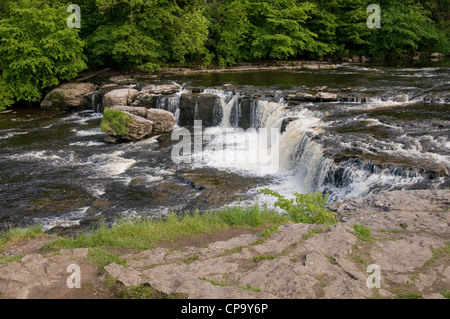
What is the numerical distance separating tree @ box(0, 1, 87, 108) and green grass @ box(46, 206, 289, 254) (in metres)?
16.6

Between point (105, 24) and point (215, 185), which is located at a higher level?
point (105, 24)

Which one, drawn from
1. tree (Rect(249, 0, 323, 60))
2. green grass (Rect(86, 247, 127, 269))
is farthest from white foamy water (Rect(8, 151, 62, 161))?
tree (Rect(249, 0, 323, 60))

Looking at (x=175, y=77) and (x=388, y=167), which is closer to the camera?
(x=388, y=167)

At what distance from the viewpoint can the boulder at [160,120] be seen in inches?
634

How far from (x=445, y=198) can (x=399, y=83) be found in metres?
13.0

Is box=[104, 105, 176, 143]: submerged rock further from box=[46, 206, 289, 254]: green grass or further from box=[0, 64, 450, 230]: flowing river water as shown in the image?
box=[46, 206, 289, 254]: green grass

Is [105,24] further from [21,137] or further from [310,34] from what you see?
[310,34]

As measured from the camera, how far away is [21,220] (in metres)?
9.09

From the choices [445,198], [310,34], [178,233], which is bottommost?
[178,233]

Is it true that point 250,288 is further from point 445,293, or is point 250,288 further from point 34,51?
point 34,51

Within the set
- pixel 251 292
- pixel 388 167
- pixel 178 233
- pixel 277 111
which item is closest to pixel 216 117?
pixel 277 111

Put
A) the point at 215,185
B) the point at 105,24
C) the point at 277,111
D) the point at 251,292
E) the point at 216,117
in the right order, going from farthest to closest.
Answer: the point at 105,24 < the point at 216,117 < the point at 277,111 < the point at 215,185 < the point at 251,292

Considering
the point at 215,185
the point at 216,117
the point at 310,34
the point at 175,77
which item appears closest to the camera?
the point at 215,185

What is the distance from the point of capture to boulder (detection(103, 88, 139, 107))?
18.5 meters
